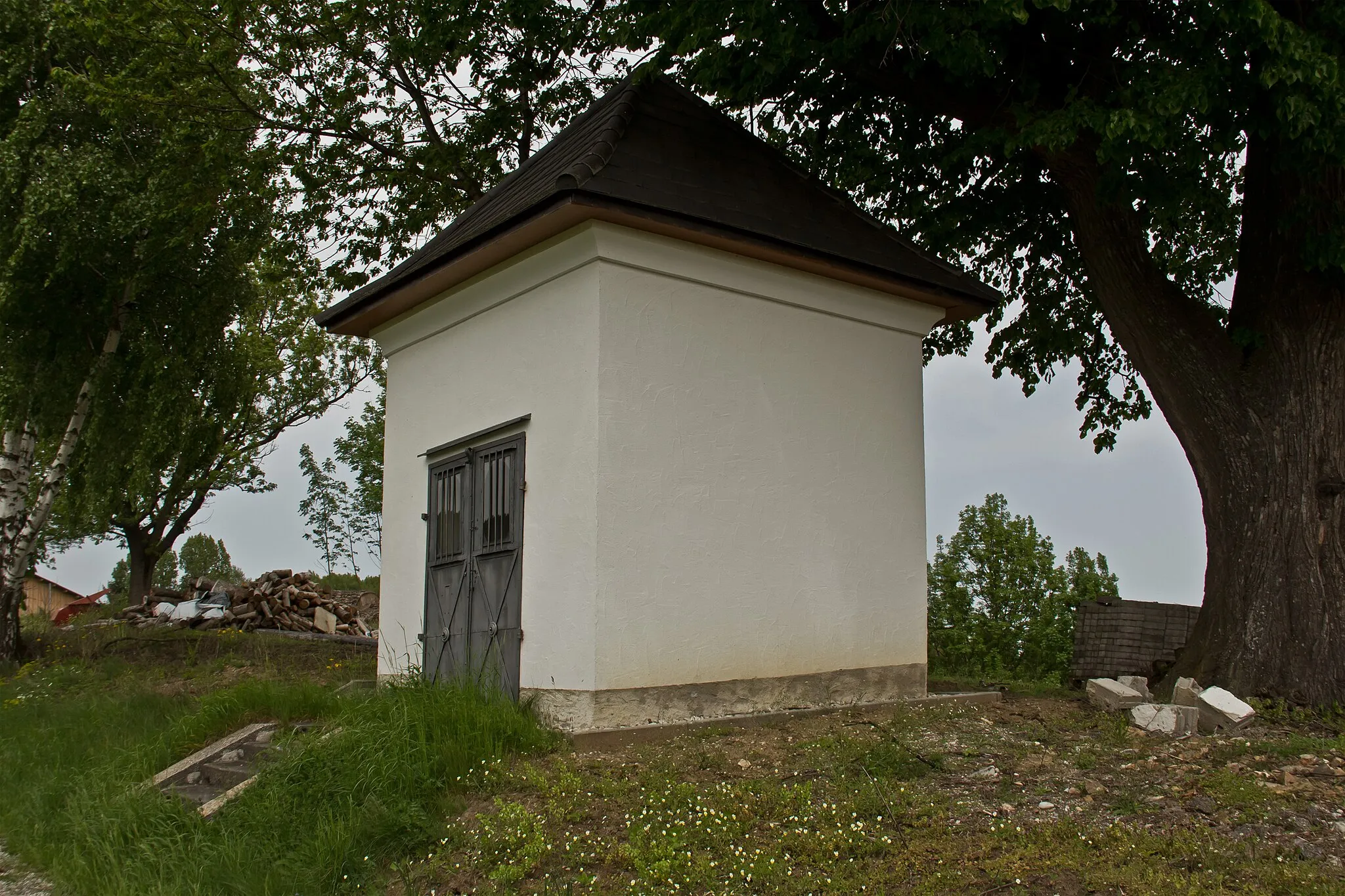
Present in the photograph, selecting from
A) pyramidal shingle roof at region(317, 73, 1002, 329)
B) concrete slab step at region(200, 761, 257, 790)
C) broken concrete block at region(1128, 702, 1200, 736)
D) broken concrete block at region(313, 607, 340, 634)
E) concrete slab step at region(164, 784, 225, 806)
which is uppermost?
pyramidal shingle roof at region(317, 73, 1002, 329)

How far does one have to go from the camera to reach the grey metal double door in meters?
8.60

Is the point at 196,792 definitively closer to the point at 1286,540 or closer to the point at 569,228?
the point at 569,228

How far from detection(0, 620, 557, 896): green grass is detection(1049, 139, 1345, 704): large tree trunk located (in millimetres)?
6088

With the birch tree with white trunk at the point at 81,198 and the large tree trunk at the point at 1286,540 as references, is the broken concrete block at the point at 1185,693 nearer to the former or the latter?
the large tree trunk at the point at 1286,540

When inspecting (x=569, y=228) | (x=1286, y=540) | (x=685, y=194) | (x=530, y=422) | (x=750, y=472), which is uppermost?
(x=685, y=194)

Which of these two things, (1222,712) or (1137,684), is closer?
(1222,712)

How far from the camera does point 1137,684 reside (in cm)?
953

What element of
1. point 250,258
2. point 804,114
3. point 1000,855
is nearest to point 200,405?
point 250,258

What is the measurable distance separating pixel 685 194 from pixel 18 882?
6.60 m

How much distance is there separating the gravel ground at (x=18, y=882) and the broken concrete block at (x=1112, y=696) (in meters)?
7.69

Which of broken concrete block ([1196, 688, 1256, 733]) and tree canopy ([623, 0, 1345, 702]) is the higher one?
tree canopy ([623, 0, 1345, 702])

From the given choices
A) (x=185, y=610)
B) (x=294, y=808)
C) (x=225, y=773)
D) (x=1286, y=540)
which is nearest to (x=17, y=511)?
(x=185, y=610)

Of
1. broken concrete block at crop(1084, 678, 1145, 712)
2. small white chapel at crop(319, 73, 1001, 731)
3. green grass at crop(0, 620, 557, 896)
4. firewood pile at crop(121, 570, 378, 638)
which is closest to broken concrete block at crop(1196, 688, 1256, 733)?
broken concrete block at crop(1084, 678, 1145, 712)

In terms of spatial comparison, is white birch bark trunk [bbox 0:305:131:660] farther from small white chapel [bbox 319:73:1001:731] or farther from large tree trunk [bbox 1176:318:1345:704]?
large tree trunk [bbox 1176:318:1345:704]
